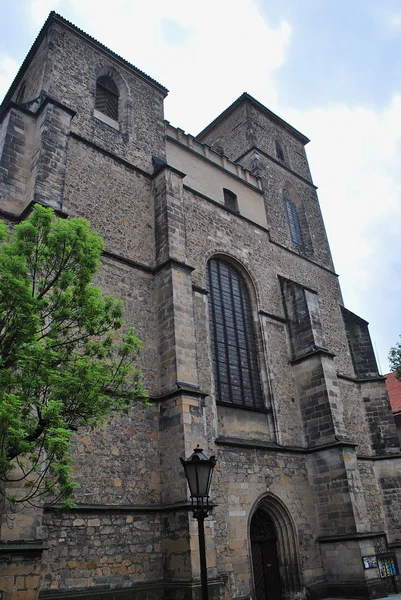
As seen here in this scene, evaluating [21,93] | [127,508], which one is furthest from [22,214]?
[21,93]

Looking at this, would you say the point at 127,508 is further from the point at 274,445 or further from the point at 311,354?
the point at 311,354

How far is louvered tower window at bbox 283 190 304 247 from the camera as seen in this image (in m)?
20.5

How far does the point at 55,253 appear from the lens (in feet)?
25.5

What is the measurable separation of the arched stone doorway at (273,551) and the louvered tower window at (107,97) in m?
12.5

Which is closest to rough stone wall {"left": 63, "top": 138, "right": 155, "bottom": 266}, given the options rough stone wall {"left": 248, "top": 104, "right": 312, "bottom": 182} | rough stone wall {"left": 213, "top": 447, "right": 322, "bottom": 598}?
rough stone wall {"left": 213, "top": 447, "right": 322, "bottom": 598}

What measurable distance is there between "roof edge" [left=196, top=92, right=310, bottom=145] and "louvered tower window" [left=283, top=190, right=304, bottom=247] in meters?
4.79

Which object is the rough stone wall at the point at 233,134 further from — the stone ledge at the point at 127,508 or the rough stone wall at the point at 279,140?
the stone ledge at the point at 127,508

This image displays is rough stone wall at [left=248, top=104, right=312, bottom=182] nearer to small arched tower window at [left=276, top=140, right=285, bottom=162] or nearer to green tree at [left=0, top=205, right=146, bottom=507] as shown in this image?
small arched tower window at [left=276, top=140, right=285, bottom=162]

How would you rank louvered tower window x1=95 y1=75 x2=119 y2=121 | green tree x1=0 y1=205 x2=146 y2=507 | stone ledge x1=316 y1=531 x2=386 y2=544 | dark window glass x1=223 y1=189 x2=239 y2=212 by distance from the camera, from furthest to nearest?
dark window glass x1=223 y1=189 x2=239 y2=212 < louvered tower window x1=95 y1=75 x2=119 y2=121 < stone ledge x1=316 y1=531 x2=386 y2=544 < green tree x1=0 y1=205 x2=146 y2=507

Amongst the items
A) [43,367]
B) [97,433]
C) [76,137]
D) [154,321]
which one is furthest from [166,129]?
[43,367]

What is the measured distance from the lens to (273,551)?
13.1 metres

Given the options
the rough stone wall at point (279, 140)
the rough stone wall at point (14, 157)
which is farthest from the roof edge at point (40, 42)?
the rough stone wall at point (279, 140)

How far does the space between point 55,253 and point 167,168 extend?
24.8ft

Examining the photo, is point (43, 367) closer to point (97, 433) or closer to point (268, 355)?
point (97, 433)
